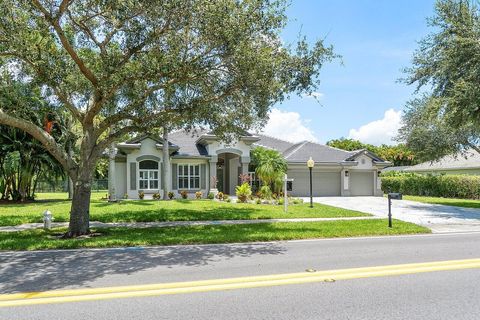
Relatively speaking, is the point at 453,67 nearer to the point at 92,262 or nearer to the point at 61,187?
the point at 92,262

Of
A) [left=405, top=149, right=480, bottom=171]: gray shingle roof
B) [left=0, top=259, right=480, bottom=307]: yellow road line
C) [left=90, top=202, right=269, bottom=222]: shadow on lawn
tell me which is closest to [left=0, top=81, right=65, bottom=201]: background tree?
[left=90, top=202, right=269, bottom=222]: shadow on lawn

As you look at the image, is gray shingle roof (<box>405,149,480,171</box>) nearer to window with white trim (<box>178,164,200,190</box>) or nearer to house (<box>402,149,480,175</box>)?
house (<box>402,149,480,175</box>)

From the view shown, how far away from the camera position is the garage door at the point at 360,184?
33.8 m

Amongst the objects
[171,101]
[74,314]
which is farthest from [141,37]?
[74,314]

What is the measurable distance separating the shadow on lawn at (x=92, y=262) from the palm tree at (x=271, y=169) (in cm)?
1604

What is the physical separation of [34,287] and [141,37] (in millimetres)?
7349

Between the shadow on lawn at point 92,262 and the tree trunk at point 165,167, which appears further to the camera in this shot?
the tree trunk at point 165,167

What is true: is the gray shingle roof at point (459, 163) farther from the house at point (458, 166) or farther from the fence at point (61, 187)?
the fence at point (61, 187)

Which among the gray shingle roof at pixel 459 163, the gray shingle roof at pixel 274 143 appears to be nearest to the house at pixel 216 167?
the gray shingle roof at pixel 274 143

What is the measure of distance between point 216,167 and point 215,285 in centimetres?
2481

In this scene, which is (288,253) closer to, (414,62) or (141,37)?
(141,37)

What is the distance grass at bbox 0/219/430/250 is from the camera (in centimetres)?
1080

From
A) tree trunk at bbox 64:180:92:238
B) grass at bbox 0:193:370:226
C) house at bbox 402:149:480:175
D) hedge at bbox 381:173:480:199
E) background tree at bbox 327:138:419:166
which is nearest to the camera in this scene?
tree trunk at bbox 64:180:92:238

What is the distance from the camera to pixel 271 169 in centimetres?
2692
